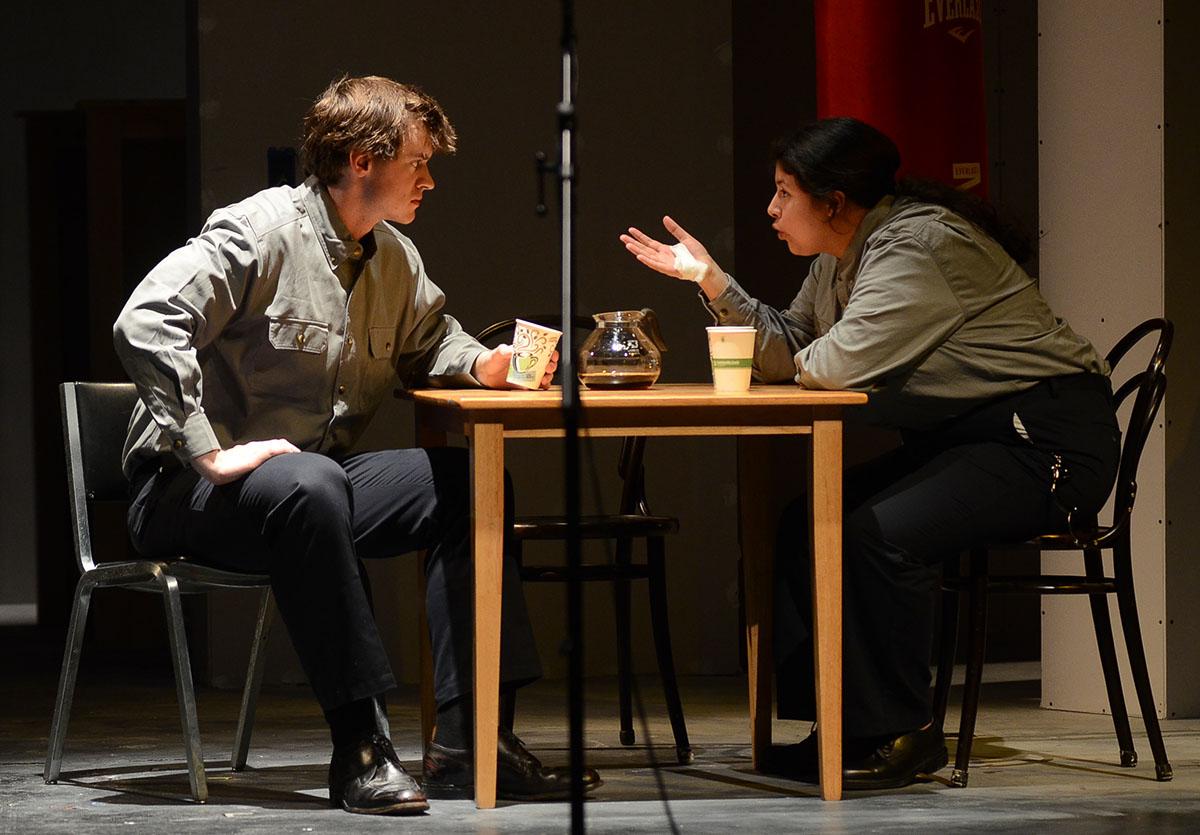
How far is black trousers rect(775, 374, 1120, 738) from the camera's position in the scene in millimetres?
2930

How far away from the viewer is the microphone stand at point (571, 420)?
188cm

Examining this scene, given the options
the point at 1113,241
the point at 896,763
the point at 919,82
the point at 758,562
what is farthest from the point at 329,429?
the point at 1113,241

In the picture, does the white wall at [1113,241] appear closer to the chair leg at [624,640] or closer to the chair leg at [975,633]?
the chair leg at [975,633]

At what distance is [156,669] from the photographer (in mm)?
4879

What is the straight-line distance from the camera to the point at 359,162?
3018 millimetres

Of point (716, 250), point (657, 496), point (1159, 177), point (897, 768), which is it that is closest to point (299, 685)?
point (657, 496)

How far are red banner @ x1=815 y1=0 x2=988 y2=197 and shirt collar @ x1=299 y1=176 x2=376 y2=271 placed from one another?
4.14 ft

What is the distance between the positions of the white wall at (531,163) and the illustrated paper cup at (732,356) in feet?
5.69

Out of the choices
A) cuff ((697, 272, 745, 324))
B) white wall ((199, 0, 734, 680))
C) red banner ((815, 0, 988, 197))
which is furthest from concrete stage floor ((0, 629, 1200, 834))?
red banner ((815, 0, 988, 197))

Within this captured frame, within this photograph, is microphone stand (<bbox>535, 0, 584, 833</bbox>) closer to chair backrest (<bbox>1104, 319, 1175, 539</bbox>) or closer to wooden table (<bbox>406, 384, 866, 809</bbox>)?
wooden table (<bbox>406, 384, 866, 809</bbox>)

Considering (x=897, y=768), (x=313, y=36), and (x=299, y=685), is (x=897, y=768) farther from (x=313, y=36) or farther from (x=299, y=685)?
(x=313, y=36)

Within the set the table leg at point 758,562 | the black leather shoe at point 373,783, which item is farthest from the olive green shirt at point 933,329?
the black leather shoe at point 373,783

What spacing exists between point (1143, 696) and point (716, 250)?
77.9 inches

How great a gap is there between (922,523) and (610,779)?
0.72m
